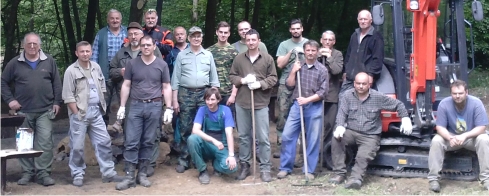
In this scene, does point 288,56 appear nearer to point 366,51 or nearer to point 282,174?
point 366,51

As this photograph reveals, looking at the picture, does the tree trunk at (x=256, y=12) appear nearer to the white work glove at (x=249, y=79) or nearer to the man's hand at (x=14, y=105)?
the white work glove at (x=249, y=79)

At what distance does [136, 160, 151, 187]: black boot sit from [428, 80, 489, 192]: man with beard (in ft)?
10.2

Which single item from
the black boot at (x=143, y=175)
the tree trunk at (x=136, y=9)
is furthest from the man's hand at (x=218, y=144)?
the tree trunk at (x=136, y=9)

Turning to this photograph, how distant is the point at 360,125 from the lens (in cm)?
698

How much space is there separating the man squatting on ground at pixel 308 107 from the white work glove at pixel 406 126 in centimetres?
96

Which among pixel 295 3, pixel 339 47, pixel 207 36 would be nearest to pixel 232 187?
pixel 207 36

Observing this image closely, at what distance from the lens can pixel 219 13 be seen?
21.4 m

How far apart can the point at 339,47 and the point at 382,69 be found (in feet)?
34.6

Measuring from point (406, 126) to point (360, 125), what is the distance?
516mm

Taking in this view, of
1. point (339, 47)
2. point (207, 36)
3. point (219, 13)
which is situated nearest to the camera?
point (207, 36)

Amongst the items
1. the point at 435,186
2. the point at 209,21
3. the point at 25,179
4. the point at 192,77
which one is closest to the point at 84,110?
the point at 25,179

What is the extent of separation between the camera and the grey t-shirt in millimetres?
7000

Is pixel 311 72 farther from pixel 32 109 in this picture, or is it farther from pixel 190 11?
→ pixel 190 11

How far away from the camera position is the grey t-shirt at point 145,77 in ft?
23.0
